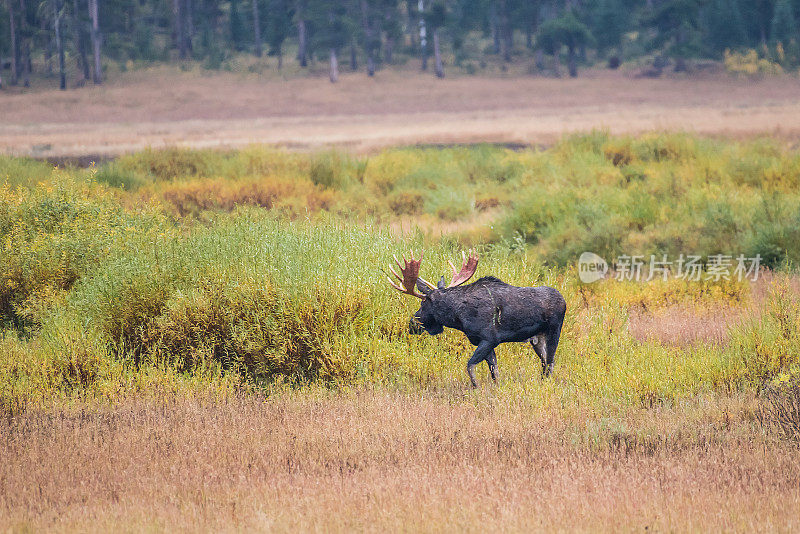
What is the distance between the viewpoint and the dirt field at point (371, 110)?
3291 cm

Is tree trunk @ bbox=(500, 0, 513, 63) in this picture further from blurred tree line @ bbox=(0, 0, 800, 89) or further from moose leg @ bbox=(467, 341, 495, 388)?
moose leg @ bbox=(467, 341, 495, 388)

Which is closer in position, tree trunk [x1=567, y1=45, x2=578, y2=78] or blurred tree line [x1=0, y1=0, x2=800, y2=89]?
blurred tree line [x1=0, y1=0, x2=800, y2=89]

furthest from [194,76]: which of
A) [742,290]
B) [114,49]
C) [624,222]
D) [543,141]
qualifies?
[742,290]

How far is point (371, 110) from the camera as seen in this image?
167 ft

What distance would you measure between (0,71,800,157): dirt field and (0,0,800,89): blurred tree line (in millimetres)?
3256

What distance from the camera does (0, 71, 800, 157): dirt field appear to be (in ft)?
108

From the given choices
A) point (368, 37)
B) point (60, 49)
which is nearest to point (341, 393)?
point (60, 49)

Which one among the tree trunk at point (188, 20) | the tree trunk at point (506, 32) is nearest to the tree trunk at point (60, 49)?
the tree trunk at point (188, 20)

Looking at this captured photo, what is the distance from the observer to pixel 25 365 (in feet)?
25.2

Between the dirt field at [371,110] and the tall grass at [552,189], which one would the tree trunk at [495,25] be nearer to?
the dirt field at [371,110]

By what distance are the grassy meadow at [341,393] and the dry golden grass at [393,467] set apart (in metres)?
0.02

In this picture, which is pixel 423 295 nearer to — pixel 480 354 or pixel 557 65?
pixel 480 354

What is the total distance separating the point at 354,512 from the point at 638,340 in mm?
4796

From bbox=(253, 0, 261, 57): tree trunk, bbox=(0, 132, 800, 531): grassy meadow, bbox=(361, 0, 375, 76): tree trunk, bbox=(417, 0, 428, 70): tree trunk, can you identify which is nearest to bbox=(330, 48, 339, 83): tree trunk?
bbox=(361, 0, 375, 76): tree trunk
